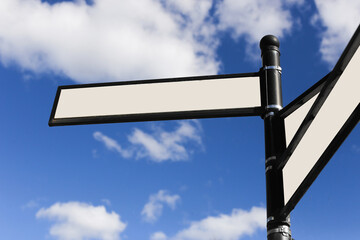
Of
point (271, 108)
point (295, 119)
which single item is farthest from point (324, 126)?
point (271, 108)

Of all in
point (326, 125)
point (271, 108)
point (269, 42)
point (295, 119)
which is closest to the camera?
point (326, 125)

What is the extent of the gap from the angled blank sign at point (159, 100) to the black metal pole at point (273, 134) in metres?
0.09

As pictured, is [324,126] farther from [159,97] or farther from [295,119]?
[159,97]

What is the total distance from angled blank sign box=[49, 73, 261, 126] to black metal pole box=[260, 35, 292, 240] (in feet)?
0.30

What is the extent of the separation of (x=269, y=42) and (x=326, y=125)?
46.4 inches

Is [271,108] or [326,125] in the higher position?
[271,108]

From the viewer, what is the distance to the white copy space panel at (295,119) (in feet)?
7.44

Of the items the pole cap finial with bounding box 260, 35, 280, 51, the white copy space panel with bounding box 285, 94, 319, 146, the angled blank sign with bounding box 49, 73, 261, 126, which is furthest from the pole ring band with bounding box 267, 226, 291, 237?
the pole cap finial with bounding box 260, 35, 280, 51

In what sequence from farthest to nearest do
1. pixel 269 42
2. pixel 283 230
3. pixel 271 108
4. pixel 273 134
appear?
pixel 269 42 < pixel 271 108 < pixel 273 134 < pixel 283 230

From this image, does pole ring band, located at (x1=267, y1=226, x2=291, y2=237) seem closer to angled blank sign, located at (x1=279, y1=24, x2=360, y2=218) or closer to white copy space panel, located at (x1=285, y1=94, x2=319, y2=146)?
angled blank sign, located at (x1=279, y1=24, x2=360, y2=218)

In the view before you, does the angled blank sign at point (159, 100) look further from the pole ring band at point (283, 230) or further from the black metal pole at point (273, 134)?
the pole ring band at point (283, 230)

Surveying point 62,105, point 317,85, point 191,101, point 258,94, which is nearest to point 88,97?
point 62,105

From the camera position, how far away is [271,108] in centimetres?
258

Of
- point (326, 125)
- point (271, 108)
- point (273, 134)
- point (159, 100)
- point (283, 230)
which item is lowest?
point (283, 230)
